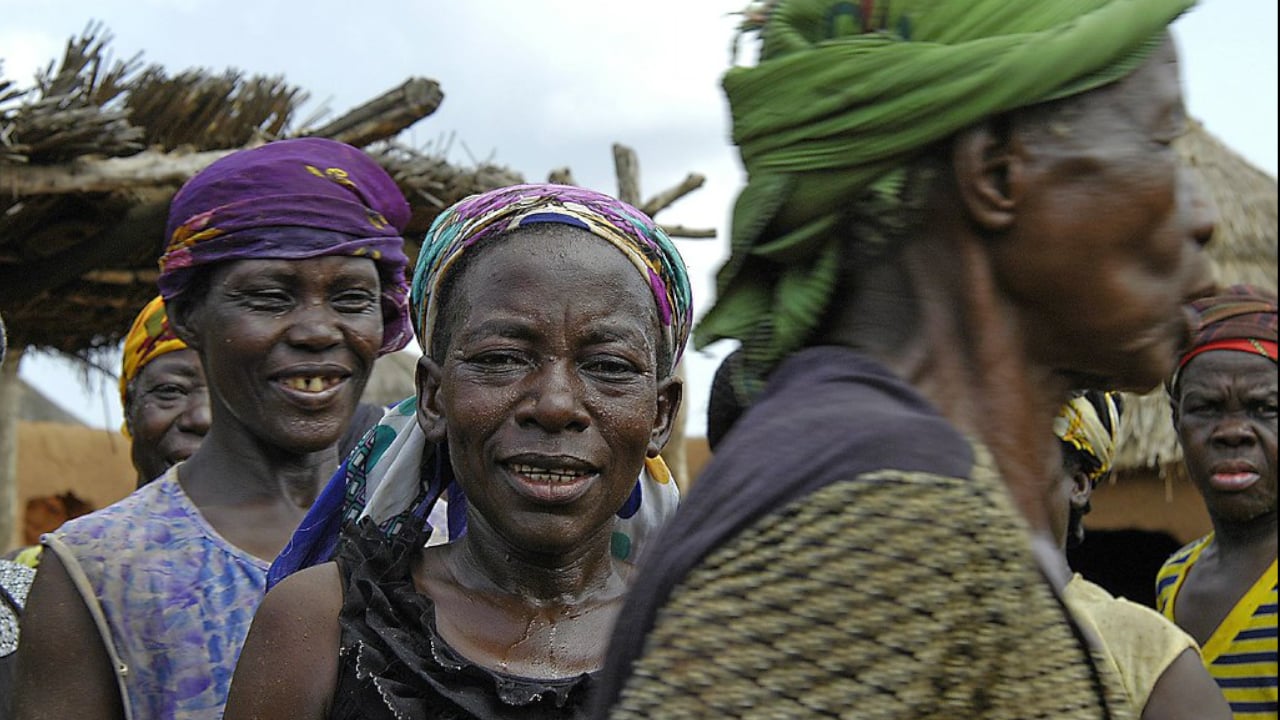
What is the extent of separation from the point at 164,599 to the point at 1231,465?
3.34m

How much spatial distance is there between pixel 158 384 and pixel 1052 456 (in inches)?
141

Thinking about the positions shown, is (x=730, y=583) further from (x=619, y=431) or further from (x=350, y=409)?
(x=350, y=409)

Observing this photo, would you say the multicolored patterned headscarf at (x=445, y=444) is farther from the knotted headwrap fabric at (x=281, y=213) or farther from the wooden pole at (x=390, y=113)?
the wooden pole at (x=390, y=113)

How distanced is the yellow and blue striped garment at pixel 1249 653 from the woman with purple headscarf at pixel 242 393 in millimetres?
2725

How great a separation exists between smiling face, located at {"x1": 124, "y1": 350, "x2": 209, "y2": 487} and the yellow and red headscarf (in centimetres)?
2

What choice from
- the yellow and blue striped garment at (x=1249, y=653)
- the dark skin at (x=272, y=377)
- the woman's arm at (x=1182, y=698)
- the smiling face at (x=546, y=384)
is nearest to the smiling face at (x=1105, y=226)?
the smiling face at (x=546, y=384)

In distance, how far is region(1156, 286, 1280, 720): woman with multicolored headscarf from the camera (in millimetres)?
4543

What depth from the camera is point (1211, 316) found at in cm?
480

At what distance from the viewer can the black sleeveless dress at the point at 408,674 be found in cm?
210

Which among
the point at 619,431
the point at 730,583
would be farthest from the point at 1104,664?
the point at 619,431

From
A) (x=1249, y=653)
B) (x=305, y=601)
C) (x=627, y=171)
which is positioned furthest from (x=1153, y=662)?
(x=627, y=171)

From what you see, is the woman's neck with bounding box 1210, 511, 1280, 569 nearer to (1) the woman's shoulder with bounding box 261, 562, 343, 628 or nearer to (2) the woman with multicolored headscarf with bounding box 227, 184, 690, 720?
(2) the woman with multicolored headscarf with bounding box 227, 184, 690, 720

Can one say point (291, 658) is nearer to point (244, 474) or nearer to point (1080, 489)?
point (244, 474)

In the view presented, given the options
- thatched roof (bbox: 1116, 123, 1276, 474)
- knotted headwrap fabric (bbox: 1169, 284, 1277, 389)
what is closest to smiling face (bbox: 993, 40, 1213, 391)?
knotted headwrap fabric (bbox: 1169, 284, 1277, 389)
